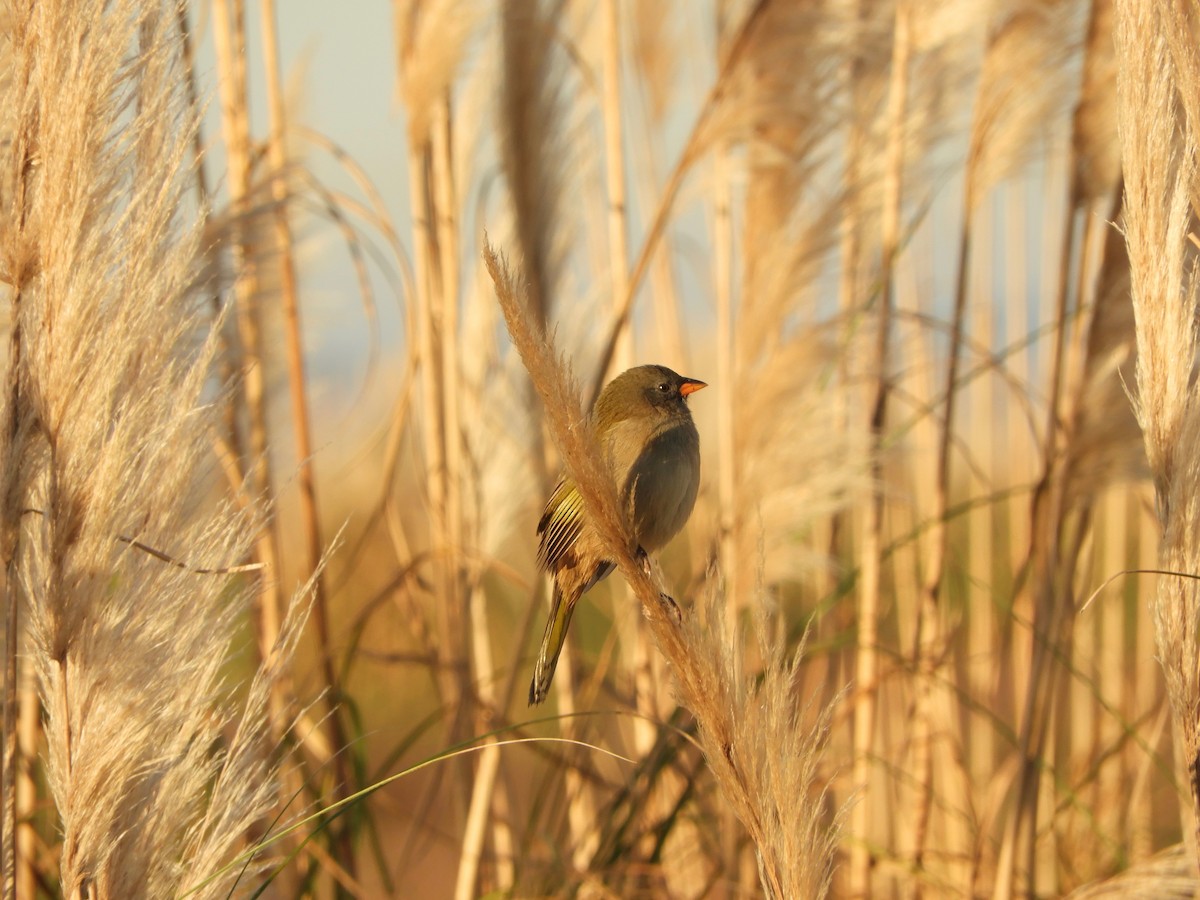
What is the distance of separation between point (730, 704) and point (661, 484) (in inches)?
33.8

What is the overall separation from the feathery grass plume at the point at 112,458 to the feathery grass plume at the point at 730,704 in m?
0.53

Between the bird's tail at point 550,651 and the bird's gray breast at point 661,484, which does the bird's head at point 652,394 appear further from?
the bird's tail at point 550,651

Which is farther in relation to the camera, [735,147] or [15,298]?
[735,147]

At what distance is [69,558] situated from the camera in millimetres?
1640

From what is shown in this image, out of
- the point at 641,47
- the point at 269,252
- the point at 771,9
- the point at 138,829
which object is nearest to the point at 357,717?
the point at 269,252

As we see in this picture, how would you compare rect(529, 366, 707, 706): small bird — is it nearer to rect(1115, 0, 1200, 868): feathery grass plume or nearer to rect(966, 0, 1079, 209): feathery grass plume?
rect(1115, 0, 1200, 868): feathery grass plume

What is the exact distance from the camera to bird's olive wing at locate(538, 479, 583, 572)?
245cm

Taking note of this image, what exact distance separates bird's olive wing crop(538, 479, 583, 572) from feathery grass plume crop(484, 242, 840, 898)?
2.83 feet

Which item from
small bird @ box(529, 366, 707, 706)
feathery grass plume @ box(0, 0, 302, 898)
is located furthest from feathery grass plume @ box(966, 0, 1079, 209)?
feathery grass plume @ box(0, 0, 302, 898)

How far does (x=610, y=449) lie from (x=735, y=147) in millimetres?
1431

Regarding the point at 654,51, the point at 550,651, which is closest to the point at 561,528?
the point at 550,651

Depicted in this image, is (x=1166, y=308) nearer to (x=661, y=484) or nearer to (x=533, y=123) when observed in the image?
(x=661, y=484)

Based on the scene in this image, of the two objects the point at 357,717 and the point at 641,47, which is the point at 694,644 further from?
the point at 641,47

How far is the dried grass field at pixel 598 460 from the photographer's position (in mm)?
1641
